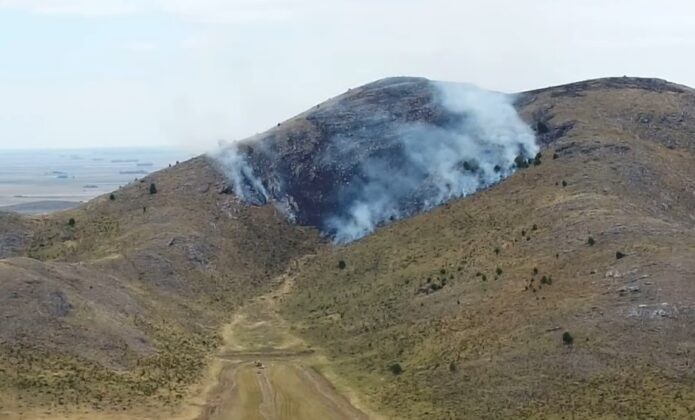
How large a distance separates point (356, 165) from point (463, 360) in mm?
71615

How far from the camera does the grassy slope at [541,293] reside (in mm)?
61750

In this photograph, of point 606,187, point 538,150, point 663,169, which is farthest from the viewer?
point 538,150

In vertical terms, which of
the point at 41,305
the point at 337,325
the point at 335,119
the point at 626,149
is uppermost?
the point at 335,119

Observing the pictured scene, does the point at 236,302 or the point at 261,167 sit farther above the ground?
the point at 261,167

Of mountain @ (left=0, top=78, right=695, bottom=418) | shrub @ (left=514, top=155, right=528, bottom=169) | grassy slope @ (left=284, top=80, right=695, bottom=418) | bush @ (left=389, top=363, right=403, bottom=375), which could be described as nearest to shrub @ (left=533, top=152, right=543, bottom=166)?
mountain @ (left=0, top=78, right=695, bottom=418)

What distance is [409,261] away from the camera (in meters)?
98.1

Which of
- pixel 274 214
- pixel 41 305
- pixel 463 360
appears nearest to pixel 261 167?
pixel 274 214

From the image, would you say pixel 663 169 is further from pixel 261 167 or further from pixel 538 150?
pixel 261 167

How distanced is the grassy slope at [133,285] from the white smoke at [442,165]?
11.9 metres

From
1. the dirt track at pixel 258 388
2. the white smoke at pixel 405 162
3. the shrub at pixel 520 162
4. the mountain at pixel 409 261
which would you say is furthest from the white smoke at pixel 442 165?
the dirt track at pixel 258 388

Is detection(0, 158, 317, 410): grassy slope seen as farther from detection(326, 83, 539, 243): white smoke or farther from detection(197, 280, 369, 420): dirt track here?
detection(326, 83, 539, 243): white smoke

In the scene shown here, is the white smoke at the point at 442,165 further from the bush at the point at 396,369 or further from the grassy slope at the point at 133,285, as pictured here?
the bush at the point at 396,369

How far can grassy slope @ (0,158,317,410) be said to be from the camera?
67125mm

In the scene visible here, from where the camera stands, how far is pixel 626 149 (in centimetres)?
11006
